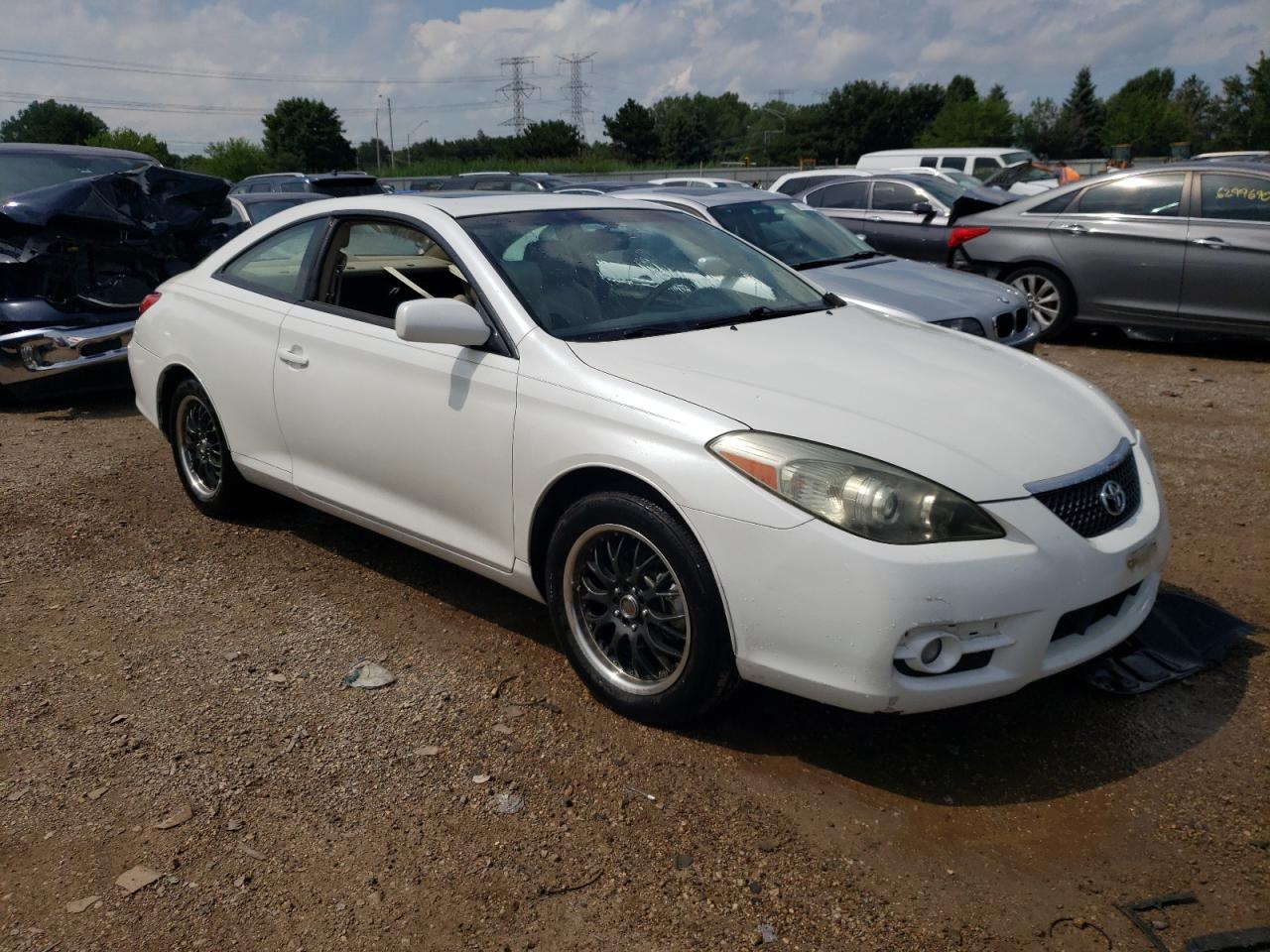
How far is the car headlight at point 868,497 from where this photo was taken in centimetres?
284

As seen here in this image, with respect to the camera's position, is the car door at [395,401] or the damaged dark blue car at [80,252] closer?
the car door at [395,401]

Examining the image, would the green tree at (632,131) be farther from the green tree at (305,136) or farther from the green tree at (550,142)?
the green tree at (305,136)

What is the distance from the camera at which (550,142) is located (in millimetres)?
82250

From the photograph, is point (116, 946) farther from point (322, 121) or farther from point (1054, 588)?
point (322, 121)

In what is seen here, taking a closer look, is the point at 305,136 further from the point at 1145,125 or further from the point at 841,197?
the point at 841,197

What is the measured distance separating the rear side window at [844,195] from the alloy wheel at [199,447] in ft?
32.6

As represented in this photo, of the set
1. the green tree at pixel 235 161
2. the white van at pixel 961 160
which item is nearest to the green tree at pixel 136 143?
the green tree at pixel 235 161

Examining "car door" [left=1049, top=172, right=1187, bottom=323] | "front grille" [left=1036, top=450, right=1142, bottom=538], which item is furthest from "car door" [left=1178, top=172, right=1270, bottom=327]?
"front grille" [left=1036, top=450, right=1142, bottom=538]

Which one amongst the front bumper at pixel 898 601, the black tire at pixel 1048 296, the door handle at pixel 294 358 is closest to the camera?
the front bumper at pixel 898 601

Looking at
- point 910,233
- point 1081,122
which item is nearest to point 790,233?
point 910,233

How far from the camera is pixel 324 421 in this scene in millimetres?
4270

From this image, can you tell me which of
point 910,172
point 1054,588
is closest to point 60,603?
point 1054,588

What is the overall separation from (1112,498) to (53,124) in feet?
334

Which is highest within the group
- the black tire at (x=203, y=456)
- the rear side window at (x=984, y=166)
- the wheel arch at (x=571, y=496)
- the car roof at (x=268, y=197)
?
the rear side window at (x=984, y=166)
